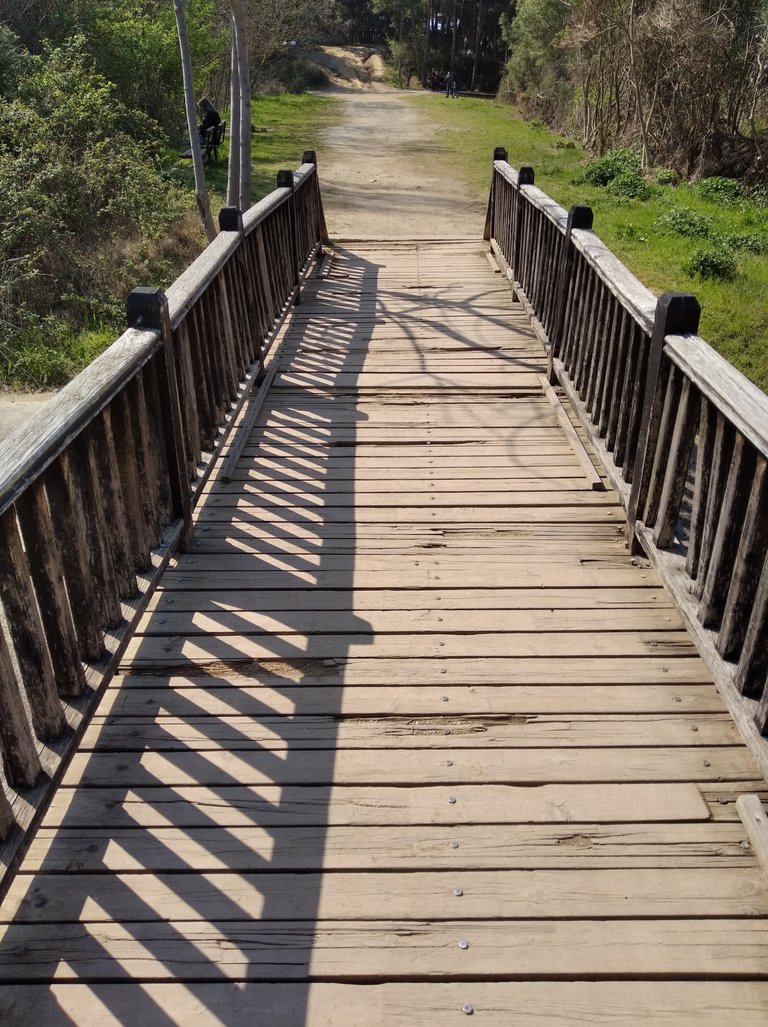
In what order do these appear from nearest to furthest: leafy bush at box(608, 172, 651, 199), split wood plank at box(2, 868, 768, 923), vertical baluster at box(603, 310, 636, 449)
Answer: split wood plank at box(2, 868, 768, 923)
vertical baluster at box(603, 310, 636, 449)
leafy bush at box(608, 172, 651, 199)

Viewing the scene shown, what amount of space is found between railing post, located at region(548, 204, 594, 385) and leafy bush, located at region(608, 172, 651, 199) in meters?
9.99

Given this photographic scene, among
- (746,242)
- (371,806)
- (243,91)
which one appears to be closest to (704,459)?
(371,806)

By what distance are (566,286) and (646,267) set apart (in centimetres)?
551

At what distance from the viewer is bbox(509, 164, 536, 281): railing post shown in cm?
730

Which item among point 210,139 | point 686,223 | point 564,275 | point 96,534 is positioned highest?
point 564,275

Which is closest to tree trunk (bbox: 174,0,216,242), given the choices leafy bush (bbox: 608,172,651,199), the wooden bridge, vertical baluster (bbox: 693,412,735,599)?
leafy bush (bbox: 608,172,651,199)

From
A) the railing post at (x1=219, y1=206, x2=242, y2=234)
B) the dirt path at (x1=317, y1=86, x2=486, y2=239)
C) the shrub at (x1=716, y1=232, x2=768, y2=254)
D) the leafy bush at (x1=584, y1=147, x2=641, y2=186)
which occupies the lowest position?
the dirt path at (x1=317, y1=86, x2=486, y2=239)

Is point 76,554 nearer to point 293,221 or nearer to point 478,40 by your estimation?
point 293,221

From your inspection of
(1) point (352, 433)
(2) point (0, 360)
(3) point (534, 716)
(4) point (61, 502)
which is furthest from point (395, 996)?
(2) point (0, 360)

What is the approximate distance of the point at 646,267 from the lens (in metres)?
10.3

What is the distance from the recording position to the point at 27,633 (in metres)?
2.11

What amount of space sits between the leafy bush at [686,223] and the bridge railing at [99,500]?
8.54 m

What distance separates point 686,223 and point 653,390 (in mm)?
9604

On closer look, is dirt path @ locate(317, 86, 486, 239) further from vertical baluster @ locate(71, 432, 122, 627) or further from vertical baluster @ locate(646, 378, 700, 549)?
vertical baluster @ locate(71, 432, 122, 627)
